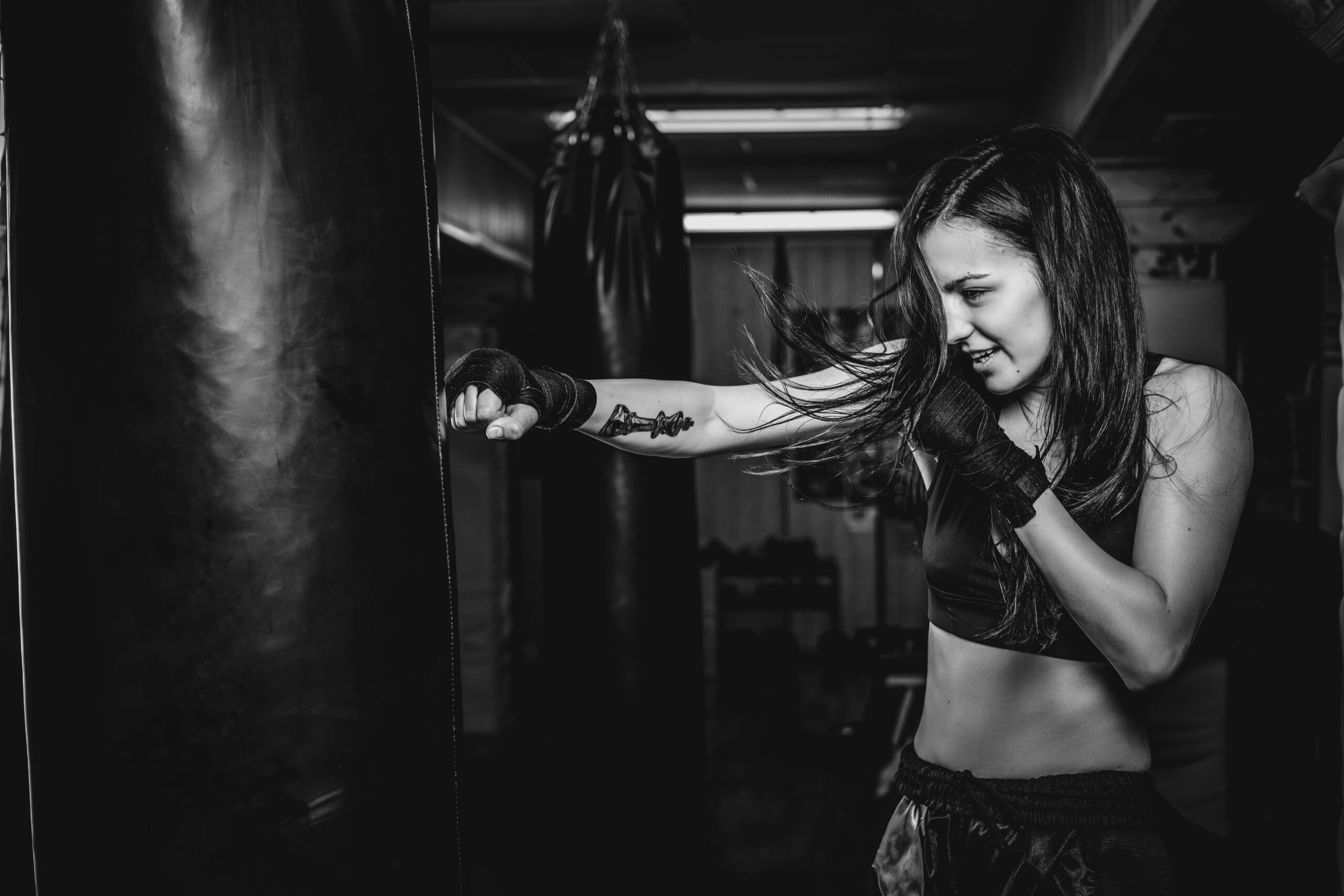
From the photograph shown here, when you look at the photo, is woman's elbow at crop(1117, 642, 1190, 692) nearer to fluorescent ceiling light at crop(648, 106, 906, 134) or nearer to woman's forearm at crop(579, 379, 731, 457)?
woman's forearm at crop(579, 379, 731, 457)

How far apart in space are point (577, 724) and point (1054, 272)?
6.41ft

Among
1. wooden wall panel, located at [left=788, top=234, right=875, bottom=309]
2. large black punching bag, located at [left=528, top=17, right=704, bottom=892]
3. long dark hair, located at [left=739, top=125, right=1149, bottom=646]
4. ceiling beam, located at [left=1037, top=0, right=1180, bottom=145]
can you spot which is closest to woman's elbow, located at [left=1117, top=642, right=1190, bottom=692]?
long dark hair, located at [left=739, top=125, right=1149, bottom=646]

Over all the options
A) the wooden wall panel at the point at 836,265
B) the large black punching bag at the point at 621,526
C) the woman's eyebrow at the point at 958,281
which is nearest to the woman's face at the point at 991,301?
the woman's eyebrow at the point at 958,281

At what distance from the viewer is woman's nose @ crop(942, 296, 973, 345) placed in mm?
1275

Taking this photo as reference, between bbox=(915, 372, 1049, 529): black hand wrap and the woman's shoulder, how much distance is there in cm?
21

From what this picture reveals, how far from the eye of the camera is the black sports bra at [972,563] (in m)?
1.29

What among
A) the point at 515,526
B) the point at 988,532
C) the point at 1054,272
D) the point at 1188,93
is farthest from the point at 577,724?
the point at 515,526

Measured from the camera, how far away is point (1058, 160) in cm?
130

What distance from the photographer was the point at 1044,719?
4.38ft

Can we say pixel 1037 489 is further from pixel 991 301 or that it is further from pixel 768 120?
pixel 768 120

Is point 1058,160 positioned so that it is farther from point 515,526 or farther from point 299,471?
point 515,526

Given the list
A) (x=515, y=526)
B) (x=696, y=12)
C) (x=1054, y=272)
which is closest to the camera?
(x=1054, y=272)

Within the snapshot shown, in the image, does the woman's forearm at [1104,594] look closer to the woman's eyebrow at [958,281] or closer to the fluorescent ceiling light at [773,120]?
the woman's eyebrow at [958,281]

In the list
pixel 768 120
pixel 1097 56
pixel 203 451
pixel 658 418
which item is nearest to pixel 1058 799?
pixel 658 418
